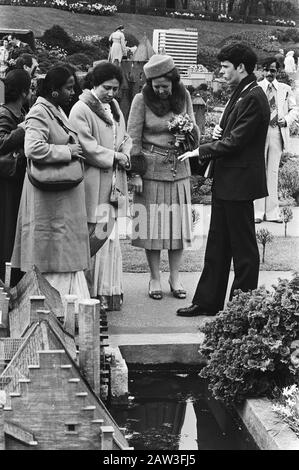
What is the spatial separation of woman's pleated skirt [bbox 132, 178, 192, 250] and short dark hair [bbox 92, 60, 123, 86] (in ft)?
3.33

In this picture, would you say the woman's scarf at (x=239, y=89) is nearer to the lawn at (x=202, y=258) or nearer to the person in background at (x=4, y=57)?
the lawn at (x=202, y=258)

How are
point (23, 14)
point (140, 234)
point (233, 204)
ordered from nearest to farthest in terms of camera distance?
point (233, 204)
point (140, 234)
point (23, 14)

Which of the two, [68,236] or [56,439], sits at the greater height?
[68,236]

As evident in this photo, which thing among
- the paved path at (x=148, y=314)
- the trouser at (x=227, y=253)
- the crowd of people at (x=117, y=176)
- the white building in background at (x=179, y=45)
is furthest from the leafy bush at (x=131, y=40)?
the trouser at (x=227, y=253)

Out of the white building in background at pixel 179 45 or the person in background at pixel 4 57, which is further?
the white building in background at pixel 179 45

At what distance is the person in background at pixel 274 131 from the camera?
472 inches

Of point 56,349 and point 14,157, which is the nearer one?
point 56,349

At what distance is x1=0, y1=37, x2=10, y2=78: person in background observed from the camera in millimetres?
14244
